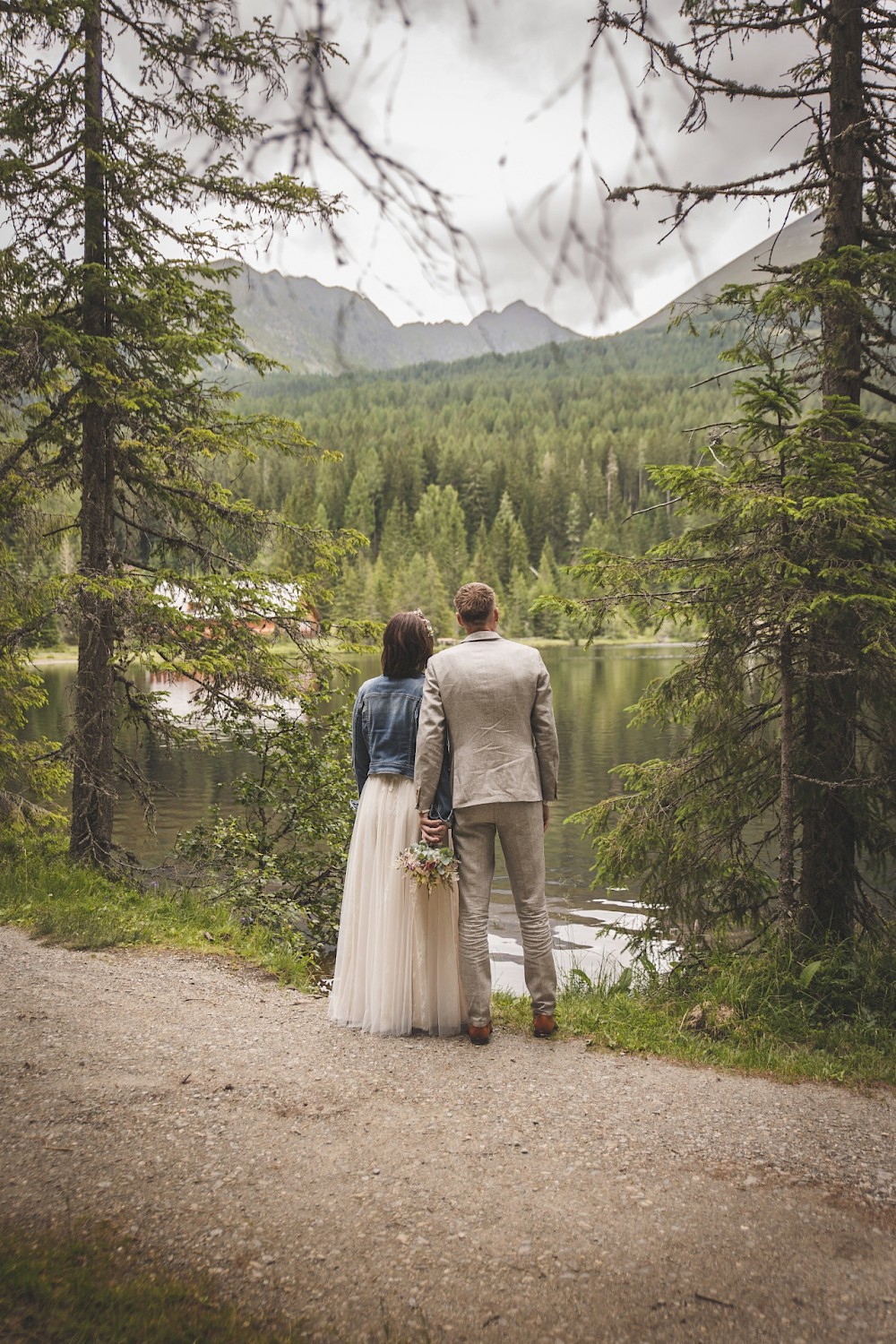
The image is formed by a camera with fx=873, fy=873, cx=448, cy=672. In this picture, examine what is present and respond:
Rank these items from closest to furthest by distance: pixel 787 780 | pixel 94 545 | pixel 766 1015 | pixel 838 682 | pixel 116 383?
pixel 766 1015 → pixel 787 780 → pixel 838 682 → pixel 116 383 → pixel 94 545

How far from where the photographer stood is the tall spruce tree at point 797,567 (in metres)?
5.62

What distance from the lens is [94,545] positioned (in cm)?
880

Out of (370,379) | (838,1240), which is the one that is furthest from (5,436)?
(838,1240)

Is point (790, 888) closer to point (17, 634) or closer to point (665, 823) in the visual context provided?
point (665, 823)

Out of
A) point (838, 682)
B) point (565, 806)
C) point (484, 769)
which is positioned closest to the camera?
point (484, 769)

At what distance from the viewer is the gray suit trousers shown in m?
4.62

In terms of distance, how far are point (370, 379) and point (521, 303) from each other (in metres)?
0.44

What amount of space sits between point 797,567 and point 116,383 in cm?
627

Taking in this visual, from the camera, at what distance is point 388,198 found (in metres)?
2.39

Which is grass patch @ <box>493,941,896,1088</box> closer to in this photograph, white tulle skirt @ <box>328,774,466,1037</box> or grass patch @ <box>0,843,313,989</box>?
white tulle skirt @ <box>328,774,466,1037</box>

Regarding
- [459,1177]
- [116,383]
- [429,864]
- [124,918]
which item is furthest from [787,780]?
[116,383]

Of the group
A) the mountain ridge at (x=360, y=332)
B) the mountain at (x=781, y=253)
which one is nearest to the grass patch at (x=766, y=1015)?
the mountain ridge at (x=360, y=332)

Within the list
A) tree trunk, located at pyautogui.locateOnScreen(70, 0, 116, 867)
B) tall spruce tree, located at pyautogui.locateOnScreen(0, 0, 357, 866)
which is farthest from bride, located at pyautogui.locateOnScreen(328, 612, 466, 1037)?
tree trunk, located at pyautogui.locateOnScreen(70, 0, 116, 867)

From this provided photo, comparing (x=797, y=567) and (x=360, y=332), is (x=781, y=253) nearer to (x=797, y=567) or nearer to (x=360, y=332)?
(x=797, y=567)
